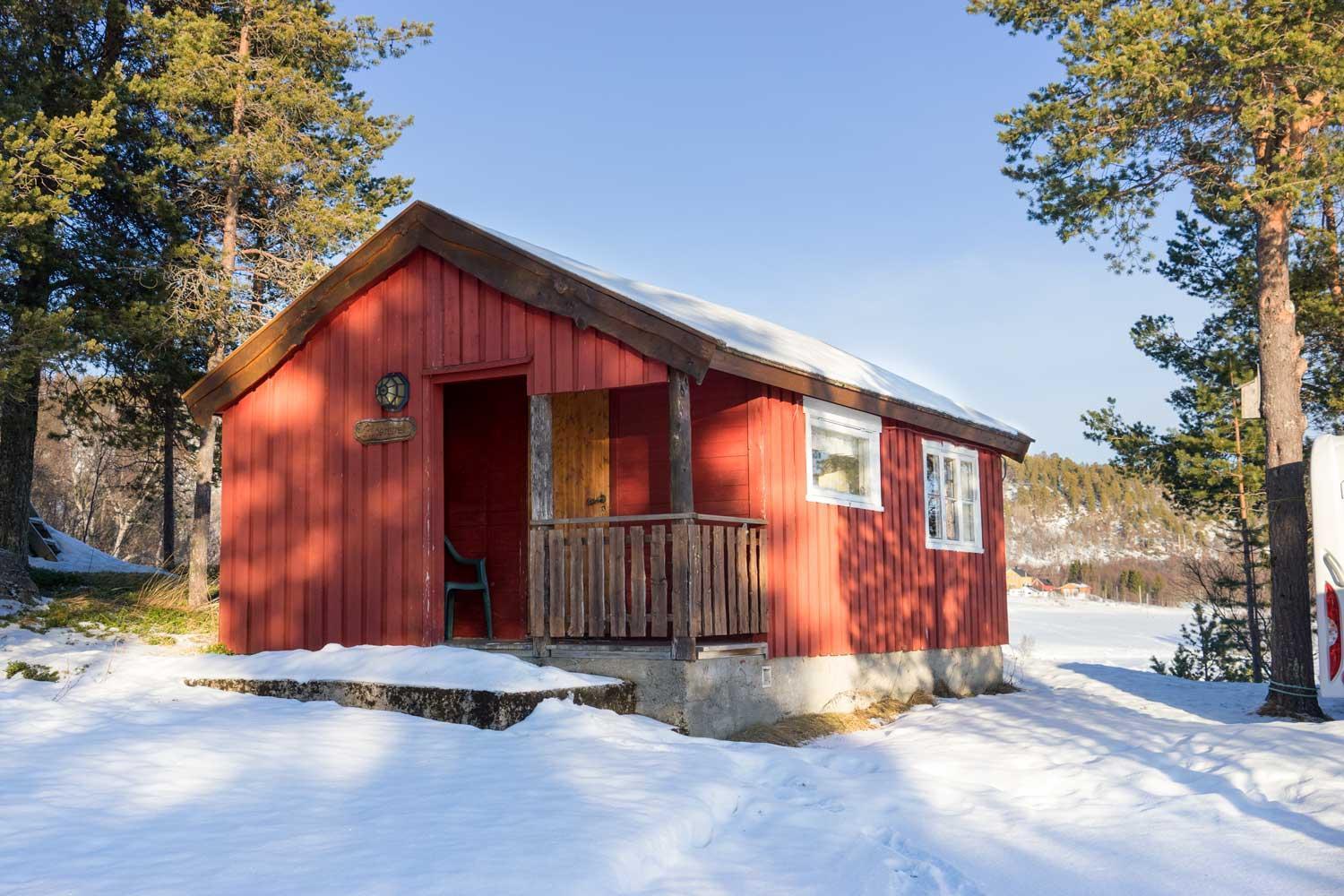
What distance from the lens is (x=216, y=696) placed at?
372 inches

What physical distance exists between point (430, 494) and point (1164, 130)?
9790 millimetres

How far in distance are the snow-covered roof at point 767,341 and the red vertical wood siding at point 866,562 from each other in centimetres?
42

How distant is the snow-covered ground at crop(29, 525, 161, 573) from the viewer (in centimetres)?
2002

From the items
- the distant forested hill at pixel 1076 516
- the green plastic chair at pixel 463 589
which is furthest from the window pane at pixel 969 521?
the distant forested hill at pixel 1076 516

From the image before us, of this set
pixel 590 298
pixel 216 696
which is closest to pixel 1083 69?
pixel 590 298

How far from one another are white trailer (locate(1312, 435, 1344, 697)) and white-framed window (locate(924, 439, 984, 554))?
7.19 m

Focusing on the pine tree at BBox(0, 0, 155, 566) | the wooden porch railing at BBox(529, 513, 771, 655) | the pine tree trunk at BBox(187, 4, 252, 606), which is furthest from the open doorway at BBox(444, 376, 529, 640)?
the pine tree trunk at BBox(187, 4, 252, 606)

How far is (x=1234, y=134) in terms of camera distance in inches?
546

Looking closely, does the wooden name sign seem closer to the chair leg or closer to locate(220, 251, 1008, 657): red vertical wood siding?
locate(220, 251, 1008, 657): red vertical wood siding

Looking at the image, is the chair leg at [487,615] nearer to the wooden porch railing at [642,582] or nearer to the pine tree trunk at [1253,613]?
the wooden porch railing at [642,582]

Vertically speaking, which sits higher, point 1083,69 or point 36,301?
point 1083,69

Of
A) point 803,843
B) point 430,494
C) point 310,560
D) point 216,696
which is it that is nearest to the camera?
point 803,843

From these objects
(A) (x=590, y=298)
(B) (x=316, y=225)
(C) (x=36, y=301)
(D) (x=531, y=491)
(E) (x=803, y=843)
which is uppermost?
(B) (x=316, y=225)

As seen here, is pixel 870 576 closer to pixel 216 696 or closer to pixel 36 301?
pixel 216 696
